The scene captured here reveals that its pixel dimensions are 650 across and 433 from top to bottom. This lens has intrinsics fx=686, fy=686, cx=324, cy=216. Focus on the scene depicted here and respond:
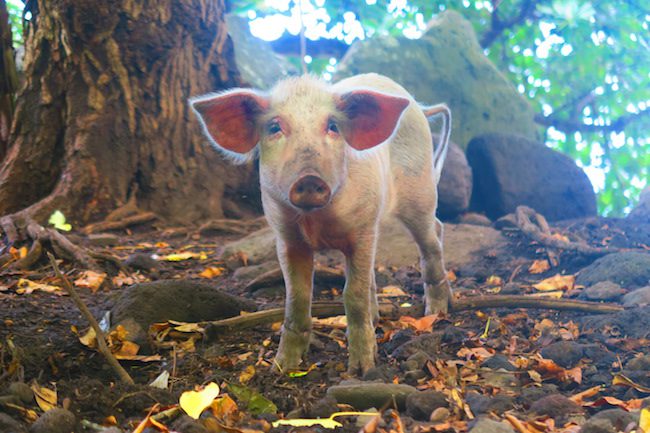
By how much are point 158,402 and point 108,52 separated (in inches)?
163

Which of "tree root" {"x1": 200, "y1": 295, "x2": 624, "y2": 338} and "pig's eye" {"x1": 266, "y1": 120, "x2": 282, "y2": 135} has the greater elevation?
"pig's eye" {"x1": 266, "y1": 120, "x2": 282, "y2": 135}

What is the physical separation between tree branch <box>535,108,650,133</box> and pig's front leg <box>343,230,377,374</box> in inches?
312

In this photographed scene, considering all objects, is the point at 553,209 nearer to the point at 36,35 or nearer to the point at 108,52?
the point at 108,52

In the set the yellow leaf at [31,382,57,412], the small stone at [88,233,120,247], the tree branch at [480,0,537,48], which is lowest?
the yellow leaf at [31,382,57,412]

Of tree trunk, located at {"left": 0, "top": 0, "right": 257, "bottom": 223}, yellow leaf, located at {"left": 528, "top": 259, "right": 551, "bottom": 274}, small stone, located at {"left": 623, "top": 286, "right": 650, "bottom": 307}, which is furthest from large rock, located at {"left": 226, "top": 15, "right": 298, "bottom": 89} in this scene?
small stone, located at {"left": 623, "top": 286, "right": 650, "bottom": 307}

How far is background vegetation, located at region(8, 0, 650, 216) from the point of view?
28.8 ft

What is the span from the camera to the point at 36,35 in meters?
5.62

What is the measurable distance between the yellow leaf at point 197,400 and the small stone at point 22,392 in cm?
50

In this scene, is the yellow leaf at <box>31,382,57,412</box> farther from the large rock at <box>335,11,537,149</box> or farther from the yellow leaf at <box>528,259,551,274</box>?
the large rock at <box>335,11,537,149</box>

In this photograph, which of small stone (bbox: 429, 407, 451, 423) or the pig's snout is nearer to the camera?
small stone (bbox: 429, 407, 451, 423)

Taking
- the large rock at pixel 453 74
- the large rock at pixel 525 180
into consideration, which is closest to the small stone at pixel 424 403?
the large rock at pixel 525 180

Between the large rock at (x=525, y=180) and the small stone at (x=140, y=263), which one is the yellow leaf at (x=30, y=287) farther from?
the large rock at (x=525, y=180)

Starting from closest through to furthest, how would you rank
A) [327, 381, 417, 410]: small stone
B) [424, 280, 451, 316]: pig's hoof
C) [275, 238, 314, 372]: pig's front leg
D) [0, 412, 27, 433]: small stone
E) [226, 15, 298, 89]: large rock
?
[0, 412, 27, 433]: small stone → [327, 381, 417, 410]: small stone → [275, 238, 314, 372]: pig's front leg → [424, 280, 451, 316]: pig's hoof → [226, 15, 298, 89]: large rock

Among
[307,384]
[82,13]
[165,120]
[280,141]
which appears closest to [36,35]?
[82,13]
